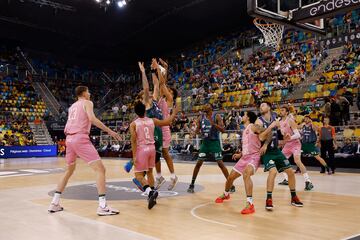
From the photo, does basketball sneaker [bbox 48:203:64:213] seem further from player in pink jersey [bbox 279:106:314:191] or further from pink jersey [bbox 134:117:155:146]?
player in pink jersey [bbox 279:106:314:191]

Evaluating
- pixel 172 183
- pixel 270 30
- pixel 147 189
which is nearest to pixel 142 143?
pixel 147 189

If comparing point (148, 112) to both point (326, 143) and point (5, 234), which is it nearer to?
point (5, 234)

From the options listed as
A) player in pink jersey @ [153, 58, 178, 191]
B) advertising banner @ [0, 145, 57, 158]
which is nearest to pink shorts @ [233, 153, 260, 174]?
player in pink jersey @ [153, 58, 178, 191]

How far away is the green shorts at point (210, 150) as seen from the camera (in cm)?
777

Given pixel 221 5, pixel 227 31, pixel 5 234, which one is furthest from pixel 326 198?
pixel 227 31

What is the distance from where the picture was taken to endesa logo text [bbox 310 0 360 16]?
6865 millimetres

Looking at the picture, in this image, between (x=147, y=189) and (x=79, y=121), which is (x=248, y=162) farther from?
(x=79, y=121)

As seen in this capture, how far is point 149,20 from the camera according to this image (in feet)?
87.3

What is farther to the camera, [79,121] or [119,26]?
[119,26]

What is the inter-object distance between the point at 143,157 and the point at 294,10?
450 cm

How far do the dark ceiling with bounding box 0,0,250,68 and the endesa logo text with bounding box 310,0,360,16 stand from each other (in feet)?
55.1

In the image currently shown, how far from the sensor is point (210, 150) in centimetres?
780

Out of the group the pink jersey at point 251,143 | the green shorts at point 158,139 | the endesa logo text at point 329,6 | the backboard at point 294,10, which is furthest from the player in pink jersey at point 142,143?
the endesa logo text at point 329,6

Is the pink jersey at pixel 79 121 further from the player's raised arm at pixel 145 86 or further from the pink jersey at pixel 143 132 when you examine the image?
the player's raised arm at pixel 145 86
